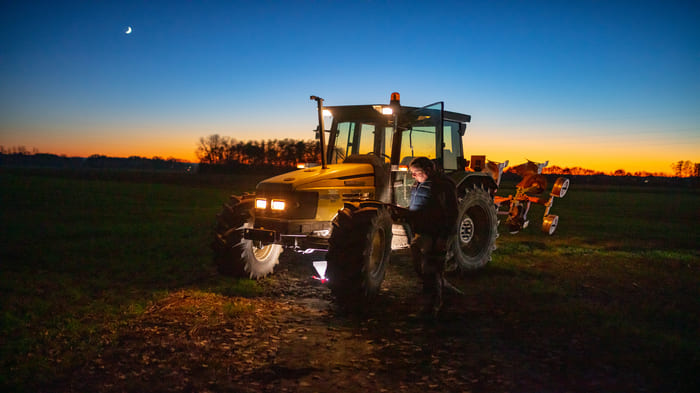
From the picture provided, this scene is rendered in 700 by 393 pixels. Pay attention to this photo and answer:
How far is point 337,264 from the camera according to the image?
571cm

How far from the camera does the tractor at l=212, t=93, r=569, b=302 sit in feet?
19.2

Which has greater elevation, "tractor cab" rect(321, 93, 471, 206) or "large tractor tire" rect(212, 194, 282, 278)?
"tractor cab" rect(321, 93, 471, 206)

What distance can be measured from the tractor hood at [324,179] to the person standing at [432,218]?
1.41m

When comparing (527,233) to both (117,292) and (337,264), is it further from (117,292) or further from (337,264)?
(117,292)

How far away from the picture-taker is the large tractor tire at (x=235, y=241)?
6996mm

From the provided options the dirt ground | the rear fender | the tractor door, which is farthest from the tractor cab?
the dirt ground

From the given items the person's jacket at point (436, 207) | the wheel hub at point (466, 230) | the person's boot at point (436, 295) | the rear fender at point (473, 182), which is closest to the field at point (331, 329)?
the person's boot at point (436, 295)

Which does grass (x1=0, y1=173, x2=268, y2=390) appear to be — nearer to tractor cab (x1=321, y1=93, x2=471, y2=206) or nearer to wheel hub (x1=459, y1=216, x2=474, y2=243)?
tractor cab (x1=321, y1=93, x2=471, y2=206)

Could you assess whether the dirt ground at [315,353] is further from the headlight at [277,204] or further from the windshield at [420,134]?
the windshield at [420,134]

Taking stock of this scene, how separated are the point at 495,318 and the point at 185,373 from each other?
3.77m

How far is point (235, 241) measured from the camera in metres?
6.99

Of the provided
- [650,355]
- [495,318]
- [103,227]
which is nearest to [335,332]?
[495,318]

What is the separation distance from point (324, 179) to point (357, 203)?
0.74 metres

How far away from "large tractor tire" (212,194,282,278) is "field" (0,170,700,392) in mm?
310
